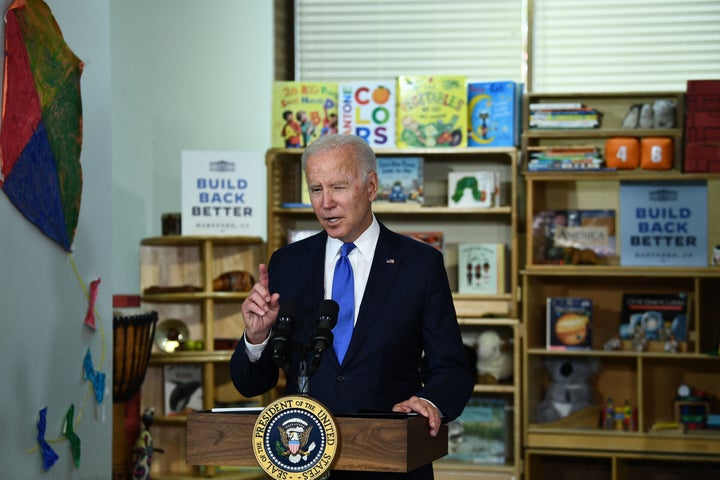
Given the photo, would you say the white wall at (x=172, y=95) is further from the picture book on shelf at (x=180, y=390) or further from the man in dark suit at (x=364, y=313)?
the man in dark suit at (x=364, y=313)

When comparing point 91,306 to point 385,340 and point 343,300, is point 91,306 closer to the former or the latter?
point 343,300

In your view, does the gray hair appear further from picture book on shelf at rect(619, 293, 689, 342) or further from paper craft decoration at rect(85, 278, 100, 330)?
picture book on shelf at rect(619, 293, 689, 342)

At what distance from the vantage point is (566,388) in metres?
5.84

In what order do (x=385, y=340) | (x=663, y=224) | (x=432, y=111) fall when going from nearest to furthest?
(x=385, y=340) → (x=432, y=111) → (x=663, y=224)

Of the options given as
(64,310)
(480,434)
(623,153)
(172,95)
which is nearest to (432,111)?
(623,153)

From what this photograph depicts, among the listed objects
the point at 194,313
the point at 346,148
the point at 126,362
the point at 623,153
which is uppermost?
the point at 623,153

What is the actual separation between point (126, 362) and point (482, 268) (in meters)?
2.07

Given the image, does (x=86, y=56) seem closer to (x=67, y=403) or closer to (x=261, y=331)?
(x=67, y=403)

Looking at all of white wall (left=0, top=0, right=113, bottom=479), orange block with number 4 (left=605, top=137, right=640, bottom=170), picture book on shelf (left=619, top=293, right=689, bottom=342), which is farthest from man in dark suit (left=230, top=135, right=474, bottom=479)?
picture book on shelf (left=619, top=293, right=689, bottom=342)

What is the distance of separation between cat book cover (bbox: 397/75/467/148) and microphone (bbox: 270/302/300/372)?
11.5 feet

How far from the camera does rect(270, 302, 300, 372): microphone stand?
2.27m

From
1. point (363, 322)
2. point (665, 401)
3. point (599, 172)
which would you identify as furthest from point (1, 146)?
point (665, 401)

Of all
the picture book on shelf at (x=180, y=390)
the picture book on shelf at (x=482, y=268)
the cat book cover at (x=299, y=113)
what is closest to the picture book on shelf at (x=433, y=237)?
the picture book on shelf at (x=482, y=268)

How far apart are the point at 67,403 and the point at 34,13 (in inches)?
48.9
